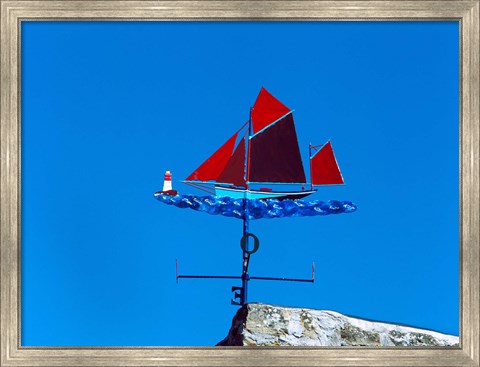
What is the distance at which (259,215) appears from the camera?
443 centimetres

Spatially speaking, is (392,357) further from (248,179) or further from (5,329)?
(5,329)

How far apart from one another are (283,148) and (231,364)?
151cm

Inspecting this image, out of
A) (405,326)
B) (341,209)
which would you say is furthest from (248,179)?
(405,326)

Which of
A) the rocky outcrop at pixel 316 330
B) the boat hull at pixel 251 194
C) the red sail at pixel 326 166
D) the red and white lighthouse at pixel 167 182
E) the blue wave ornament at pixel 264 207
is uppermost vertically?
the red sail at pixel 326 166

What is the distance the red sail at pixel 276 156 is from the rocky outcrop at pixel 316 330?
2.89 feet

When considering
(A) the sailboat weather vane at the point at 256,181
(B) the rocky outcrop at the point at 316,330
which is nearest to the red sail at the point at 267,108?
(A) the sailboat weather vane at the point at 256,181

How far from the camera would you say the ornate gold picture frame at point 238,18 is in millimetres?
4078

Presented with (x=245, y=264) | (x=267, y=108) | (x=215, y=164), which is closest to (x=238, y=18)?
(x=267, y=108)

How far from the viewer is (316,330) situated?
4.41m

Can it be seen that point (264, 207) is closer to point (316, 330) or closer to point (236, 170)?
point (236, 170)

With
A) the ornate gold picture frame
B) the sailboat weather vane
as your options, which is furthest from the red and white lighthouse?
the ornate gold picture frame

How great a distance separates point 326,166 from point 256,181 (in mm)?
514

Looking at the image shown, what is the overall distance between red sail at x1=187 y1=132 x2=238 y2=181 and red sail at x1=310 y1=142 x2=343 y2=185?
1.81 ft

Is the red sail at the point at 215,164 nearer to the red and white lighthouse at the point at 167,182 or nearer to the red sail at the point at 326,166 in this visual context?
the red and white lighthouse at the point at 167,182
